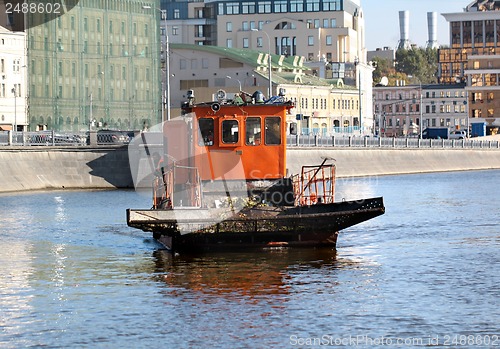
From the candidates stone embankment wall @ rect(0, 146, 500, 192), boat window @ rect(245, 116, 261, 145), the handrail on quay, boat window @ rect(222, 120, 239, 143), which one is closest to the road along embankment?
stone embankment wall @ rect(0, 146, 500, 192)

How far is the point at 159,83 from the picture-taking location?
145 m

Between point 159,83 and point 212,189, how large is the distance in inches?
4193

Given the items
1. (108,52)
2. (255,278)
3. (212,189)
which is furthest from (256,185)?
(108,52)

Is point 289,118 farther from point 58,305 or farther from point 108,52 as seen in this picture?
point 58,305

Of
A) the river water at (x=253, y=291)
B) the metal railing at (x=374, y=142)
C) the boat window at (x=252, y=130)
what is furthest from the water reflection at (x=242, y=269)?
the metal railing at (x=374, y=142)

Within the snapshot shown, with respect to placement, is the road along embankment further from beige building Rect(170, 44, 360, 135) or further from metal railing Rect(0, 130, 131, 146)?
beige building Rect(170, 44, 360, 135)

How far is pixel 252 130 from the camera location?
3997 cm

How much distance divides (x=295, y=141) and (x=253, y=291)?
69.8 meters

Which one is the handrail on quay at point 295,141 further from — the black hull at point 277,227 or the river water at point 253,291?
the black hull at point 277,227

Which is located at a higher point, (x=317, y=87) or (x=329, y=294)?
(x=317, y=87)

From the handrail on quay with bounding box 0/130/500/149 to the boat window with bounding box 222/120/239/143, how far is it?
42.2 meters

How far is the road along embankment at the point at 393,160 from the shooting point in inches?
3925

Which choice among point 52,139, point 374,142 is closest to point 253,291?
point 52,139

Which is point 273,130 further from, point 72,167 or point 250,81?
point 250,81
